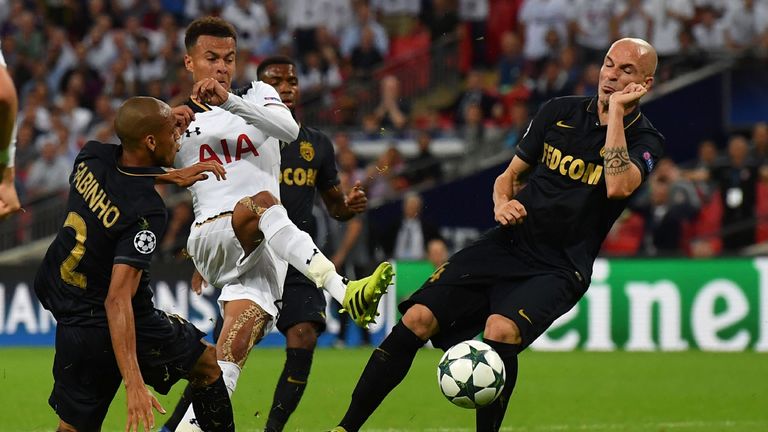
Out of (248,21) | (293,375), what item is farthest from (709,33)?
(293,375)

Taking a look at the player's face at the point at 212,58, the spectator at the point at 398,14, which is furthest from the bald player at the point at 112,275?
the spectator at the point at 398,14

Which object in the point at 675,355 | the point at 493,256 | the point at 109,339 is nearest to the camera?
the point at 109,339

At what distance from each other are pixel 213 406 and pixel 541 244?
1.95 m

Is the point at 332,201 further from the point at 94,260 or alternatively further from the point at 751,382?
the point at 751,382

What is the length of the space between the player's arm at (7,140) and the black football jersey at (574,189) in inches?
112

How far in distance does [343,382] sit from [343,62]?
1013 centimetres

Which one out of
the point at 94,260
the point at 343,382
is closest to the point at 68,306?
the point at 94,260

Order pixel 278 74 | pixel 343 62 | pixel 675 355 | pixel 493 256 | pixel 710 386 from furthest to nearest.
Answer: pixel 343 62 → pixel 675 355 → pixel 710 386 → pixel 278 74 → pixel 493 256

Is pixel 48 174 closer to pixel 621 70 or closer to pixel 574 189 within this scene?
pixel 574 189

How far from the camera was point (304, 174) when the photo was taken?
8516 millimetres

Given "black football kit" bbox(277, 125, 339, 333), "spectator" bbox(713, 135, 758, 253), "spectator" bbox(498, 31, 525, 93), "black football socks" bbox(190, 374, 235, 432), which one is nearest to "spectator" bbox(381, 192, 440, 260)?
"spectator" bbox(713, 135, 758, 253)

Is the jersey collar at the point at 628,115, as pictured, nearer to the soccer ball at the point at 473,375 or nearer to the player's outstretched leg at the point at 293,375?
the soccer ball at the point at 473,375

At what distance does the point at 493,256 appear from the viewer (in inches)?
277

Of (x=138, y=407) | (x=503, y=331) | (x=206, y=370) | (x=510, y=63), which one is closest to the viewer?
(x=138, y=407)
